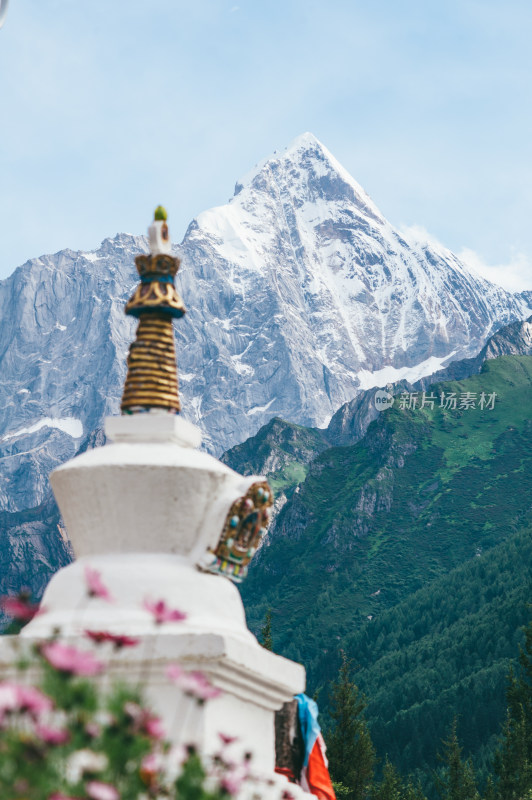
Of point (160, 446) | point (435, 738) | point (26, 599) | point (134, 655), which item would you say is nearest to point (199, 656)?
point (134, 655)

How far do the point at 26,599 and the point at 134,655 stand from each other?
330 cm

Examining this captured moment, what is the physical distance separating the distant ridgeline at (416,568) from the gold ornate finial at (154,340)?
87.5 m

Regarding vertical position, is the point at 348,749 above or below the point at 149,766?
above

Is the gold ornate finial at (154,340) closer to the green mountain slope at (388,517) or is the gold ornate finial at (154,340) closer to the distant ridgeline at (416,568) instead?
the distant ridgeline at (416,568)

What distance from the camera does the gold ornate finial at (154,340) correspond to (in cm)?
1125

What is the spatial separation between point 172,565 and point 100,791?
5387mm

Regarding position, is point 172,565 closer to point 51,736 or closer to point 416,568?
point 51,736

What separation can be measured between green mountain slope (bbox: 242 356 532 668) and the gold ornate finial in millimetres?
128777

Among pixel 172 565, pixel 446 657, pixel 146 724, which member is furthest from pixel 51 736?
pixel 446 657

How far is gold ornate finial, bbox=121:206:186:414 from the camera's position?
36.9ft

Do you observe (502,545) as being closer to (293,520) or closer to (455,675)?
(455,675)

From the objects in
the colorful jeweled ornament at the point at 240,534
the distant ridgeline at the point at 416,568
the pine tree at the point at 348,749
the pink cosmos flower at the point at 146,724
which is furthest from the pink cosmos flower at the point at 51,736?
the distant ridgeline at the point at 416,568

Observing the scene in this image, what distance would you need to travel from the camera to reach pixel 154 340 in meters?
11.5

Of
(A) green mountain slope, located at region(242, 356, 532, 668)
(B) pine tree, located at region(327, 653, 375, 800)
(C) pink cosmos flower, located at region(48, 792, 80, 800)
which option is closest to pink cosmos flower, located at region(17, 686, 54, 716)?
(C) pink cosmos flower, located at region(48, 792, 80, 800)
